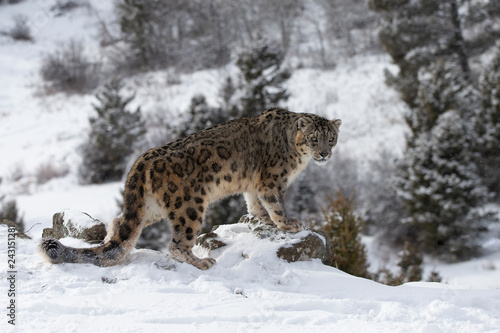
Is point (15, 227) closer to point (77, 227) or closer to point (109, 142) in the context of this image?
point (77, 227)

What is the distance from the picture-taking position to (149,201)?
19.5 ft

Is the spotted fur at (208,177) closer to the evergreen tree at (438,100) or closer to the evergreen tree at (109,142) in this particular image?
the evergreen tree at (438,100)

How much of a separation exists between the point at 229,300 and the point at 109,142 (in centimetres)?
2434

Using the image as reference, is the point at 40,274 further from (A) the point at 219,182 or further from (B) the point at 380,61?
(B) the point at 380,61

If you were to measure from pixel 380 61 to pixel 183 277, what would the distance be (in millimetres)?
34889

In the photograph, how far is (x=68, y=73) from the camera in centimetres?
4325

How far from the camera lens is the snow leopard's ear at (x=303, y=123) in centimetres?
693

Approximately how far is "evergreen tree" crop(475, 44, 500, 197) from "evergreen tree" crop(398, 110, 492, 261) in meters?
2.79

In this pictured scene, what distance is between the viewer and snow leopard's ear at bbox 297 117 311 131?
693 cm

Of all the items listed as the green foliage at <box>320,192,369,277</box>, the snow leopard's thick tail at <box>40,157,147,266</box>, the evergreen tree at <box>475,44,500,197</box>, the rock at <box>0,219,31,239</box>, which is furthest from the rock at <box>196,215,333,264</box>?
the evergreen tree at <box>475,44,500,197</box>

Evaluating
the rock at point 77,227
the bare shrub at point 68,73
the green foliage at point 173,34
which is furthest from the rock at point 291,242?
the bare shrub at point 68,73

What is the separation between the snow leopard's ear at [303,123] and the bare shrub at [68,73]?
38.3 m

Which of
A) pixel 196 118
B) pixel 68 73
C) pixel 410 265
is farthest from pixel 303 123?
pixel 68 73

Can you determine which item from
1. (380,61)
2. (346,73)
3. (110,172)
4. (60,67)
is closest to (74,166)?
(110,172)
